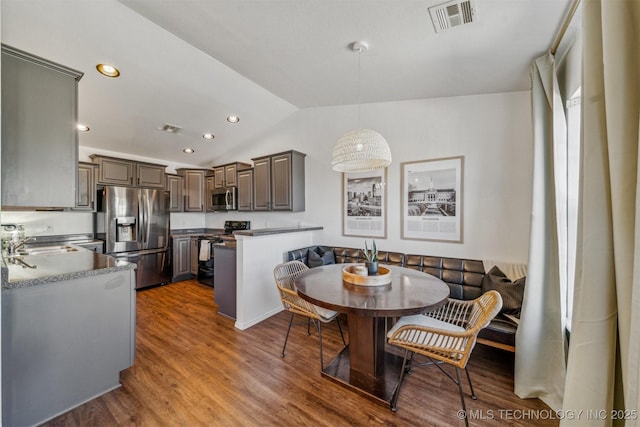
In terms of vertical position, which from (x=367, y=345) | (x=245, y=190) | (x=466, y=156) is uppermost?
(x=466, y=156)

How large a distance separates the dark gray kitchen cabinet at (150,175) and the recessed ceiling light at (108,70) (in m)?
2.10

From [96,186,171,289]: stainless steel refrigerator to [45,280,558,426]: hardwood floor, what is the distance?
1983 mm

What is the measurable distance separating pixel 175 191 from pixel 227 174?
3.98ft

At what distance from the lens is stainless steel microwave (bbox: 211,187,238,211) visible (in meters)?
4.67

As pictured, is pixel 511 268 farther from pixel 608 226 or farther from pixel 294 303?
pixel 608 226

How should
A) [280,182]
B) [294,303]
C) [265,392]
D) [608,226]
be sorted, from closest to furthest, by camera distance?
[608,226] < [265,392] < [294,303] < [280,182]

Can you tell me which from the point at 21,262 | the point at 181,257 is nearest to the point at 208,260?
the point at 181,257

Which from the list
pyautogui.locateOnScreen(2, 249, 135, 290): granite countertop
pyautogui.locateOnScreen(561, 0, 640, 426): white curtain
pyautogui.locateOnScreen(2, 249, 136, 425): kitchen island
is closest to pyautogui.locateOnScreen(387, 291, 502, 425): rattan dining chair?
pyautogui.locateOnScreen(561, 0, 640, 426): white curtain

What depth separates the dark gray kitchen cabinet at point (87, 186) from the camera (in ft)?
12.3

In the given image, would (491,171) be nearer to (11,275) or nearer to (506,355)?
(506,355)

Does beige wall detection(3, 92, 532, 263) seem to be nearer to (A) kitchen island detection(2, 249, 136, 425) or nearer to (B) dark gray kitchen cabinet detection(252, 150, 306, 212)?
(B) dark gray kitchen cabinet detection(252, 150, 306, 212)

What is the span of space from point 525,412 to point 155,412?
8.47 ft

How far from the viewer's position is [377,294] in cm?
174

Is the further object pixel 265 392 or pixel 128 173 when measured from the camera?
pixel 128 173
